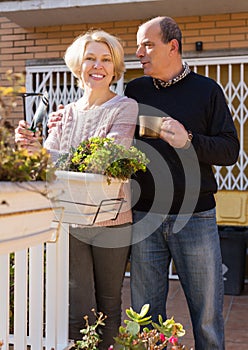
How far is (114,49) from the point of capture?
223cm

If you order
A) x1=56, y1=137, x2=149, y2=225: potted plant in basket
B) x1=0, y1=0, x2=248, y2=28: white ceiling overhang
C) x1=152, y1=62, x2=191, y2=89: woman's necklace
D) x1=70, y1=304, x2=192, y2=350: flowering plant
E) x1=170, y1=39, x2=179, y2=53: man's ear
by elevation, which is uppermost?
x1=0, y1=0, x2=248, y2=28: white ceiling overhang

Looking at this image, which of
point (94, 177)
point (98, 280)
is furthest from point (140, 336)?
point (94, 177)

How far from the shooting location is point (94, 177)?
5.65 feet

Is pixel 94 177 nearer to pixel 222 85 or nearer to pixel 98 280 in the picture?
pixel 98 280

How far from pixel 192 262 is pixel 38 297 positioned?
677mm

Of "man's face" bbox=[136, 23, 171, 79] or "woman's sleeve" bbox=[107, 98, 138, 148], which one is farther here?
"man's face" bbox=[136, 23, 171, 79]

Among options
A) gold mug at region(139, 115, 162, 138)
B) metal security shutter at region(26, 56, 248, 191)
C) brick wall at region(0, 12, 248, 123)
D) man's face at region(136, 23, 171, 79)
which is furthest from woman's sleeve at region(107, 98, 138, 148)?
brick wall at region(0, 12, 248, 123)

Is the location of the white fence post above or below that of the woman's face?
below

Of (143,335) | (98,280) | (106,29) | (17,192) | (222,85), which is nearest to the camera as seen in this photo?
(17,192)

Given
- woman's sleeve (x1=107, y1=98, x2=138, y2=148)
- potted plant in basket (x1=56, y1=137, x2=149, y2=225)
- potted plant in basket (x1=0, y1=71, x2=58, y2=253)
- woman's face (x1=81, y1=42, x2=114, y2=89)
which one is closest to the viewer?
potted plant in basket (x1=0, y1=71, x2=58, y2=253)

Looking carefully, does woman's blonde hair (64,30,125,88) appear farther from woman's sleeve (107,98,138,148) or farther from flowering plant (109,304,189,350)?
flowering plant (109,304,189,350)

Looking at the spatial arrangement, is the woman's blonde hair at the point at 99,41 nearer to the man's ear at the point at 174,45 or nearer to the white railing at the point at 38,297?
the man's ear at the point at 174,45

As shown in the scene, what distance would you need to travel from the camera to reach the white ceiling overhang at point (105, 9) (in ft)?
17.7

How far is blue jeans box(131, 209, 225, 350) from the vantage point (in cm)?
244
